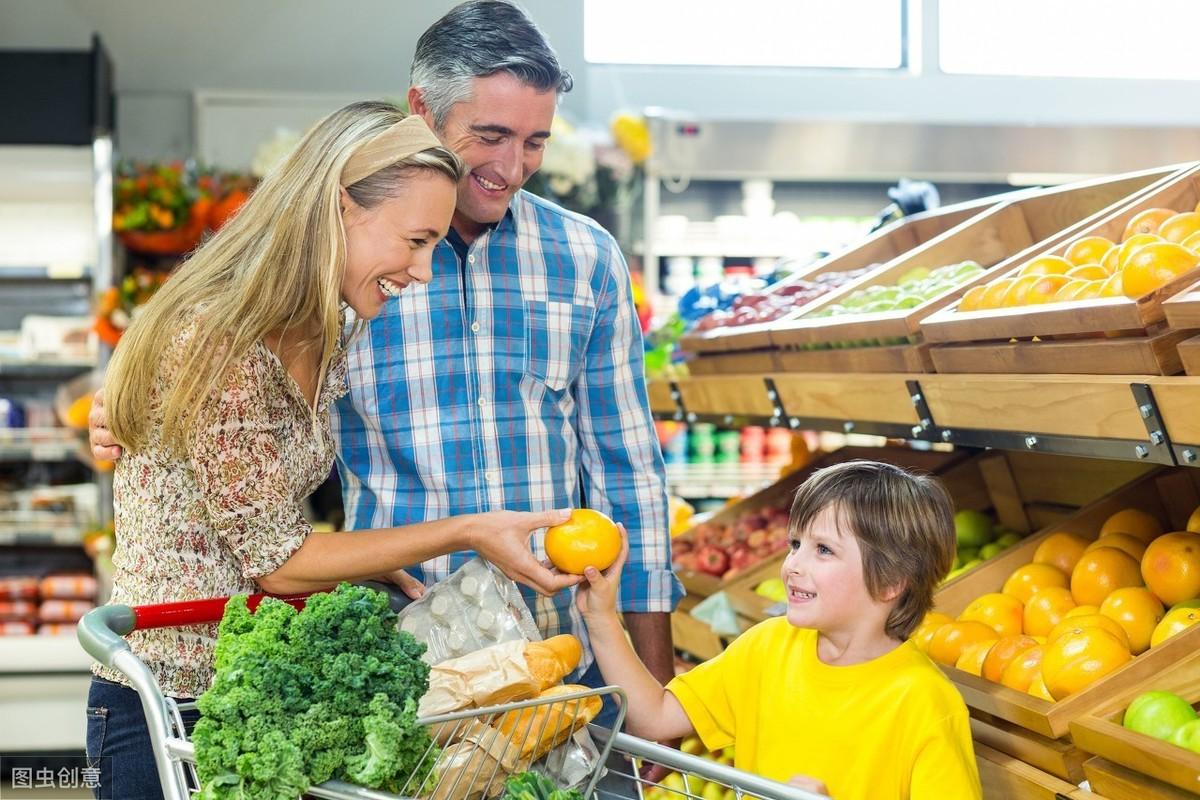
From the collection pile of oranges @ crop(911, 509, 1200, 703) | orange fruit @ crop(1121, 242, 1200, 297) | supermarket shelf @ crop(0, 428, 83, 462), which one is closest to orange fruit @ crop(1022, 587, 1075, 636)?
pile of oranges @ crop(911, 509, 1200, 703)

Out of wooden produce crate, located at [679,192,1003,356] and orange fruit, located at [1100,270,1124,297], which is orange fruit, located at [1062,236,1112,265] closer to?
orange fruit, located at [1100,270,1124,297]

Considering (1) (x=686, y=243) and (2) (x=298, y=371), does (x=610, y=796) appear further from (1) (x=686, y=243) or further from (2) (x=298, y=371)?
(1) (x=686, y=243)

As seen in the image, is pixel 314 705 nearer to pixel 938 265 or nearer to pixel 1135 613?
pixel 1135 613

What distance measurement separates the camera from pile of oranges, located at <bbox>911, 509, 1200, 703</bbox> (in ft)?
6.10

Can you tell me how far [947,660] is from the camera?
2160 mm

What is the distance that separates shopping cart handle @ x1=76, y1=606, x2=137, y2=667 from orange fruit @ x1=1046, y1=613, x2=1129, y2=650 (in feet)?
4.19

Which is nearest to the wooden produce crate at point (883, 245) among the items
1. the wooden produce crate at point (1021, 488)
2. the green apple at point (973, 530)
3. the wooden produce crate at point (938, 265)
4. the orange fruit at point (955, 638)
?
the wooden produce crate at point (938, 265)

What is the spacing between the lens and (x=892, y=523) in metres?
1.79

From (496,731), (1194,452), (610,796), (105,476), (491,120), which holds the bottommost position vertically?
(105,476)

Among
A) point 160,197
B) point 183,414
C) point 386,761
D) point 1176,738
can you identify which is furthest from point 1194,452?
point 160,197

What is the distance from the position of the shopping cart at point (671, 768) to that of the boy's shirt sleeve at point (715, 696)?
0.33 metres

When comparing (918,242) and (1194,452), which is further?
(918,242)

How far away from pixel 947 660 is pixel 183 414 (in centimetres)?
128

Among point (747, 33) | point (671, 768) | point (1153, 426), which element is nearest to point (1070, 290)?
point (1153, 426)
